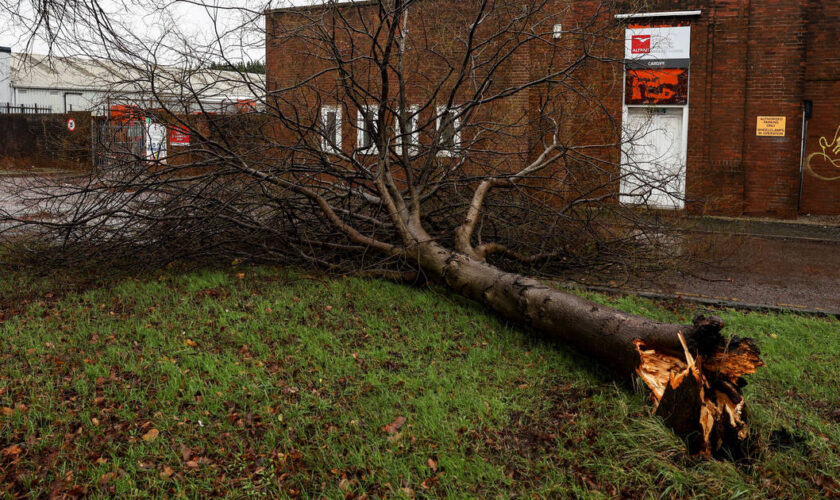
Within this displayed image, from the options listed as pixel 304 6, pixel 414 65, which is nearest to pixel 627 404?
pixel 304 6

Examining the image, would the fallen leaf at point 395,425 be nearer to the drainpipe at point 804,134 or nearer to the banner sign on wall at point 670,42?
the banner sign on wall at point 670,42

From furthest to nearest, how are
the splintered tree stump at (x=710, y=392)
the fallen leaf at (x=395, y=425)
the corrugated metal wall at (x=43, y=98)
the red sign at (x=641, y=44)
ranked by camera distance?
the corrugated metal wall at (x=43, y=98), the red sign at (x=641, y=44), the fallen leaf at (x=395, y=425), the splintered tree stump at (x=710, y=392)

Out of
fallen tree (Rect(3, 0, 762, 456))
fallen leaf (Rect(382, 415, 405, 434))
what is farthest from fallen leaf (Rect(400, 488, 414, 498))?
fallen tree (Rect(3, 0, 762, 456))

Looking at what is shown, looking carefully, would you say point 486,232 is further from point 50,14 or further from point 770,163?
point 770,163

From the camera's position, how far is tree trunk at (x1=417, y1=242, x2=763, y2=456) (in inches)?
139

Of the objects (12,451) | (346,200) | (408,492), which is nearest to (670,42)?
(346,200)

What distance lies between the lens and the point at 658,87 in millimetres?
15719

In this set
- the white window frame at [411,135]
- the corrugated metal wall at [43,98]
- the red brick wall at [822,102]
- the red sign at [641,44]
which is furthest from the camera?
the corrugated metal wall at [43,98]

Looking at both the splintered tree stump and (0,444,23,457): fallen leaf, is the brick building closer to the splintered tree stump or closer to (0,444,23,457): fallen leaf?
the splintered tree stump

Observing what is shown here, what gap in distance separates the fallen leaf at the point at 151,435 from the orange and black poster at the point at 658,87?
14.2 m

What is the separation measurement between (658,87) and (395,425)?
45.7 ft

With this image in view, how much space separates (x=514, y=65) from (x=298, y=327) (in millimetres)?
11576

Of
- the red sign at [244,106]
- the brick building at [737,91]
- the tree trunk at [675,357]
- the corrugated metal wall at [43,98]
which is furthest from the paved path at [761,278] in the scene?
the corrugated metal wall at [43,98]

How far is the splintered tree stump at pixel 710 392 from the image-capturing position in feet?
11.5
